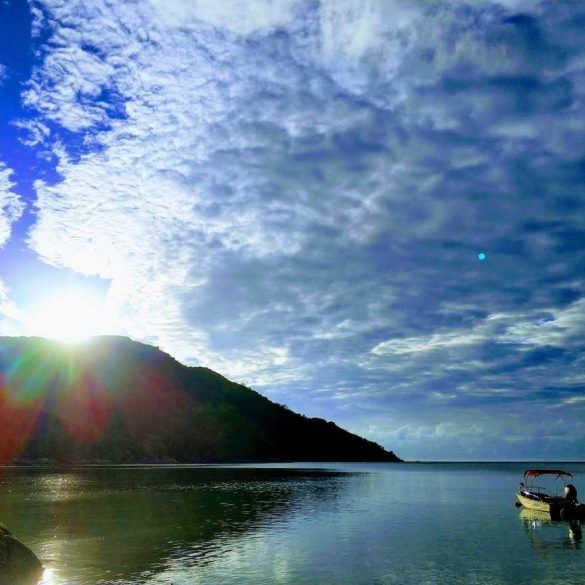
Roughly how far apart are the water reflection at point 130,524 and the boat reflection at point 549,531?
2745cm

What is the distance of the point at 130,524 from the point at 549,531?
44.5 meters

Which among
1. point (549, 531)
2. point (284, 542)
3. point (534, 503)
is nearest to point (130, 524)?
point (284, 542)

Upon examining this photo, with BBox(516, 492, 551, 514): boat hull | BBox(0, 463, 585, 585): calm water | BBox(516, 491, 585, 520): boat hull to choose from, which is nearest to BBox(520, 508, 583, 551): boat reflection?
BBox(0, 463, 585, 585): calm water

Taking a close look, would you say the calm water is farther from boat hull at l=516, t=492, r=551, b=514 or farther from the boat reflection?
boat hull at l=516, t=492, r=551, b=514

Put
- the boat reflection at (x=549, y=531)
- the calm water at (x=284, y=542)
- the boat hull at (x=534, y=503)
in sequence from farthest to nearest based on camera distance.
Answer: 1. the boat hull at (x=534, y=503)
2. the boat reflection at (x=549, y=531)
3. the calm water at (x=284, y=542)

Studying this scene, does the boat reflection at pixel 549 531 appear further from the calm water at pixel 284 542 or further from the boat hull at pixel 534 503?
the boat hull at pixel 534 503

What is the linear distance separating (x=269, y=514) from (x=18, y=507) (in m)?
32.5

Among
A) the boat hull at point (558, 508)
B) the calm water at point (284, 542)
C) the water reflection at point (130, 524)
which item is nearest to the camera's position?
the calm water at point (284, 542)

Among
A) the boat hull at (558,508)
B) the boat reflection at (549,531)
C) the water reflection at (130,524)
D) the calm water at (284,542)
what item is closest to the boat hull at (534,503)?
the boat hull at (558,508)

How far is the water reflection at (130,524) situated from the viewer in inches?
1475

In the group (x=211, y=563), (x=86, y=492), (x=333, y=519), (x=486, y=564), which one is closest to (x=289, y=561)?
(x=211, y=563)

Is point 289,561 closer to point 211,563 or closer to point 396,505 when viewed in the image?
point 211,563

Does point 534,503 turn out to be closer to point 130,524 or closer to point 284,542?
point 284,542

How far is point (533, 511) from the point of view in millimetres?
73125
